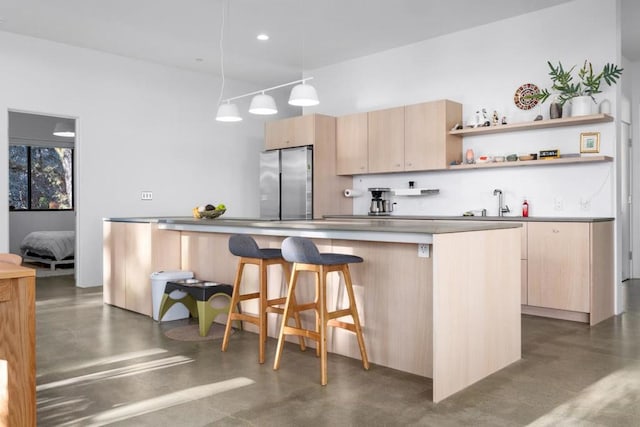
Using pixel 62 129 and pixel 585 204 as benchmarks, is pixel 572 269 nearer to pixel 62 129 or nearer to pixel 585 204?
pixel 585 204

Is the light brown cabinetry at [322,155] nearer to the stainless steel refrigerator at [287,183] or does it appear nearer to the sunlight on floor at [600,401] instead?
the stainless steel refrigerator at [287,183]

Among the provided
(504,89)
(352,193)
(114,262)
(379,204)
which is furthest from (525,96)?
(114,262)

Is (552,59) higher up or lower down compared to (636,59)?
lower down

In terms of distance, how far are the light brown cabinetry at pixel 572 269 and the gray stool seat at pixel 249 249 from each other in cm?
252

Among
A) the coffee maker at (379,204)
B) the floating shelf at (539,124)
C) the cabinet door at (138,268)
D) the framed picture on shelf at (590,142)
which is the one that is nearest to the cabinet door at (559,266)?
the framed picture on shelf at (590,142)

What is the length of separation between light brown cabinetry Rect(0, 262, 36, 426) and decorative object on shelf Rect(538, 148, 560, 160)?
4.53m

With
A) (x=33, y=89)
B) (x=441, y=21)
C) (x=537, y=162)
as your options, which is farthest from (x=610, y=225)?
(x=33, y=89)

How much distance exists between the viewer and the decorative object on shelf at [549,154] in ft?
16.1

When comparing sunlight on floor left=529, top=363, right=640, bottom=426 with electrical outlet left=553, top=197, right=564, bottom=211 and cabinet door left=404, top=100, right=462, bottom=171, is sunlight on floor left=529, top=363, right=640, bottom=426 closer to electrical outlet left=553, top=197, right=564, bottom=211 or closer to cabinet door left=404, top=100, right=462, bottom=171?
electrical outlet left=553, top=197, right=564, bottom=211

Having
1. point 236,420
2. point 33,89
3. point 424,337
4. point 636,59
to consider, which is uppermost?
point 636,59

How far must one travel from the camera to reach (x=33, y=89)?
596 cm

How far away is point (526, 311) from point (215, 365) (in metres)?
3.12

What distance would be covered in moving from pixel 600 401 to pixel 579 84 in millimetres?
3221

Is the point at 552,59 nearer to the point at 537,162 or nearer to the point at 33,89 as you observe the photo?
the point at 537,162
